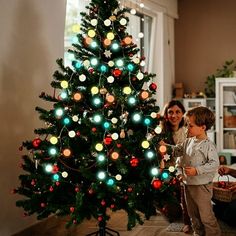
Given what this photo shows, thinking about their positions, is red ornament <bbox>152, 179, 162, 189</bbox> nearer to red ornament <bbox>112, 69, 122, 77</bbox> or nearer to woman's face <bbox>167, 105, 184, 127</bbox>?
red ornament <bbox>112, 69, 122, 77</bbox>

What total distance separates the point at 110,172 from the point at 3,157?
88 cm

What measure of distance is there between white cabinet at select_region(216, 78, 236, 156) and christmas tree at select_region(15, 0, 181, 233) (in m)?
3.26

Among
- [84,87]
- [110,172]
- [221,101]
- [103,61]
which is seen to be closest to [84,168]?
[110,172]

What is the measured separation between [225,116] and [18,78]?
3.48 metres

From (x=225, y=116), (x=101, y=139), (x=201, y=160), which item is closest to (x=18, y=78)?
(x=101, y=139)

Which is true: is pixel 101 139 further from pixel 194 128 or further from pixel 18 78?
→ pixel 18 78

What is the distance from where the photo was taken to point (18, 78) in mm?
3039

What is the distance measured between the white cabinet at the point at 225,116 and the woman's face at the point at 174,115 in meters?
2.28

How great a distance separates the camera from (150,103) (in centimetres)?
259

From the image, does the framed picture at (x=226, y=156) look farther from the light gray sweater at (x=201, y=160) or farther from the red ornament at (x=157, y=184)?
the red ornament at (x=157, y=184)

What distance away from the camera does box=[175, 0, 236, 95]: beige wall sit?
19.8 feet

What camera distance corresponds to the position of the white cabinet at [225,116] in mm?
5637

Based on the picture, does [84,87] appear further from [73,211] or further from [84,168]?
[73,211]

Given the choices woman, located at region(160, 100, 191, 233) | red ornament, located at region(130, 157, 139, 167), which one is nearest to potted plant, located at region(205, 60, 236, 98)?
woman, located at region(160, 100, 191, 233)
